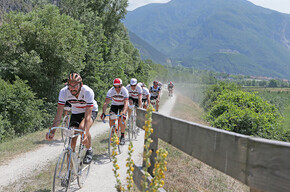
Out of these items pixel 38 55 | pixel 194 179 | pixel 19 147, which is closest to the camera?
pixel 194 179

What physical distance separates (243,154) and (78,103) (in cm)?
422

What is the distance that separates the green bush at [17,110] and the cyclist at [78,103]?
9.72 meters

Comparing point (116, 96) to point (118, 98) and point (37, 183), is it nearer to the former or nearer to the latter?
point (118, 98)

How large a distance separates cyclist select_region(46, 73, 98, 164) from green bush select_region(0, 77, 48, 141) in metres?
9.72

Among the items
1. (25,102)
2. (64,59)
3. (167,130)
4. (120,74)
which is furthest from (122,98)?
(120,74)

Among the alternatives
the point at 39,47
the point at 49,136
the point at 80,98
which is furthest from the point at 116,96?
the point at 39,47

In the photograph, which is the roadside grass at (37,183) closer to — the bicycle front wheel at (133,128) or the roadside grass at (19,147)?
the roadside grass at (19,147)

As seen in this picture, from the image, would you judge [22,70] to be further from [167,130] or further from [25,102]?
[167,130]

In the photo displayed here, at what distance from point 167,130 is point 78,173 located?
259 centimetres

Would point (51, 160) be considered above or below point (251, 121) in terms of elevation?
below

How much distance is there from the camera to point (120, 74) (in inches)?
1231

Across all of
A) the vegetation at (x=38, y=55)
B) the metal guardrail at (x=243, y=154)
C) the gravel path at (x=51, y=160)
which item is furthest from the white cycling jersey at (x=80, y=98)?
the vegetation at (x=38, y=55)

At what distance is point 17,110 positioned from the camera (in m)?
15.2

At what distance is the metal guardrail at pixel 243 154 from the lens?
221 centimetres
